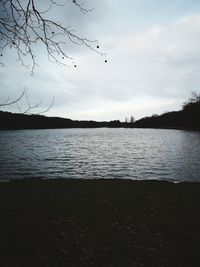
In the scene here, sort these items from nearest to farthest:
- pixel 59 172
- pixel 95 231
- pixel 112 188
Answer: pixel 95 231
pixel 112 188
pixel 59 172

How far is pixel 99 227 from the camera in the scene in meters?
9.37

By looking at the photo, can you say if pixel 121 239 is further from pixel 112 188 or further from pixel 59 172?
pixel 59 172

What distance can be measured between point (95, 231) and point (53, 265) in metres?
2.36

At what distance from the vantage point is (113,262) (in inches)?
279

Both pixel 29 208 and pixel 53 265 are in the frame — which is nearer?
pixel 53 265

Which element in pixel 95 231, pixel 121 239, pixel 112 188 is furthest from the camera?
pixel 112 188

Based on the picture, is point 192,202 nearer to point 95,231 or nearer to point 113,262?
point 95,231

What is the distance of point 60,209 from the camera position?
11.2 metres

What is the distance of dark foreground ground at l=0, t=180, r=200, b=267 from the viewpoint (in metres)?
7.32

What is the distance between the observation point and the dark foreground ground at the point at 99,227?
732 centimetres

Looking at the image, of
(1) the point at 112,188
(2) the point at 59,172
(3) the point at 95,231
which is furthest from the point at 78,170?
(3) the point at 95,231

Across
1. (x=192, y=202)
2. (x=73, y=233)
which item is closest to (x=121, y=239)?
(x=73, y=233)

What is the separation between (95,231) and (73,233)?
2.37ft

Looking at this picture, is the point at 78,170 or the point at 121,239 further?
the point at 78,170
